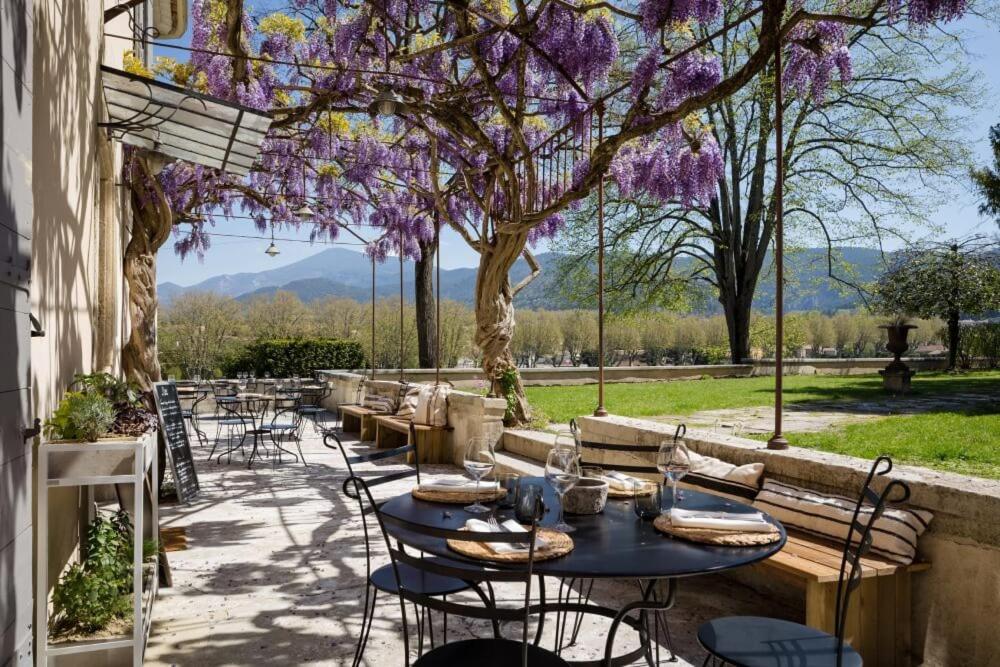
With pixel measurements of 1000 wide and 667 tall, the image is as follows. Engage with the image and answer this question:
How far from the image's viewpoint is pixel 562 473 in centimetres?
233

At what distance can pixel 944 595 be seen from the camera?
8.94 ft

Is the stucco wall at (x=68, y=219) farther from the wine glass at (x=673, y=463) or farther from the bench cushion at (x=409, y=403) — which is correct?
the bench cushion at (x=409, y=403)

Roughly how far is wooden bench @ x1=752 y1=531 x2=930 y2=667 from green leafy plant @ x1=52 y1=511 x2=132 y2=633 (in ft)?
8.37

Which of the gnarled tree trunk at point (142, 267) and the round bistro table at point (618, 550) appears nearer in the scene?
the round bistro table at point (618, 550)

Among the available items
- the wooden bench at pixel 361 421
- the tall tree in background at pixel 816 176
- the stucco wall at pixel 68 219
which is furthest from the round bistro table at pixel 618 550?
the tall tree in background at pixel 816 176

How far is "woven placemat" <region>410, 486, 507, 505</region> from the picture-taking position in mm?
2543

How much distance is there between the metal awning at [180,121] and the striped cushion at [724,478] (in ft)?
11.1

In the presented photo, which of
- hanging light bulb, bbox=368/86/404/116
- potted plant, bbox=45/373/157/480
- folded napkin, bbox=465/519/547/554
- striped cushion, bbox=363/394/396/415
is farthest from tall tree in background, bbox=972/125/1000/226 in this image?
potted plant, bbox=45/373/157/480

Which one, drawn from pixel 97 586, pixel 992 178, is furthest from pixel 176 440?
pixel 992 178

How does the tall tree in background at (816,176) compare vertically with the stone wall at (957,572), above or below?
above

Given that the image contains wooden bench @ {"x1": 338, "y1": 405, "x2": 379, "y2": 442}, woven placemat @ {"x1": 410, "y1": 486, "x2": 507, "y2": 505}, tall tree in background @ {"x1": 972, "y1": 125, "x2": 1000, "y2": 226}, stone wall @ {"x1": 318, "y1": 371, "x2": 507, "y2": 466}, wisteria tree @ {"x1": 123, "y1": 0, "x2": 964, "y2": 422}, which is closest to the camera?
woven placemat @ {"x1": 410, "y1": 486, "x2": 507, "y2": 505}

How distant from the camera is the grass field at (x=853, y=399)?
525 centimetres

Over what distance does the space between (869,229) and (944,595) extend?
16.0 meters

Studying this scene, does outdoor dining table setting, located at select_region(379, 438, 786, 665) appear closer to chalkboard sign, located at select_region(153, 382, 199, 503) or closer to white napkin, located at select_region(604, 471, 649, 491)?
white napkin, located at select_region(604, 471, 649, 491)
